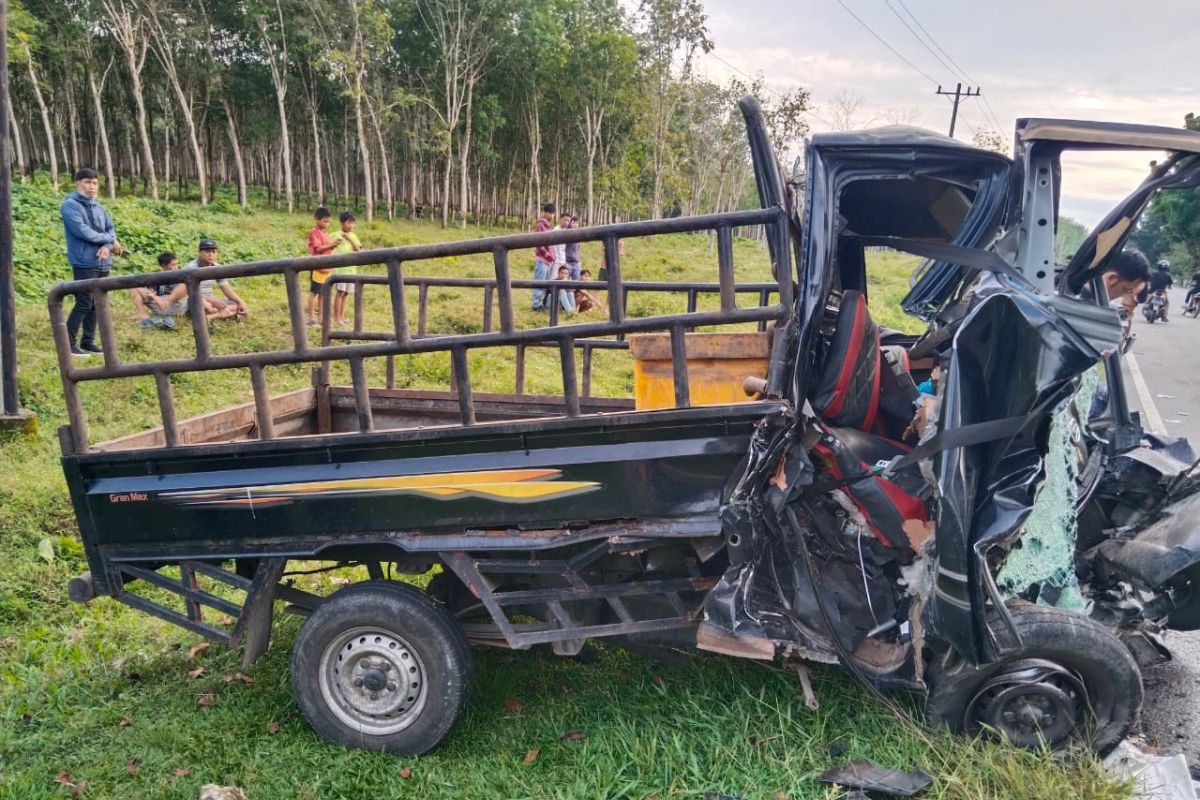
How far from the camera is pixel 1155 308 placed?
66.6ft

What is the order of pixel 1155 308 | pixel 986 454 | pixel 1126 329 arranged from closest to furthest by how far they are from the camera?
pixel 986 454
pixel 1126 329
pixel 1155 308

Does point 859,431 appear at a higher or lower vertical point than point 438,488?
higher

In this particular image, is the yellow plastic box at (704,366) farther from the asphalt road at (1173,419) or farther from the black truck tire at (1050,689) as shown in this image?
the asphalt road at (1173,419)

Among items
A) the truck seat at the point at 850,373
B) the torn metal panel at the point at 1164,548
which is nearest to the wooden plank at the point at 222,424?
the truck seat at the point at 850,373

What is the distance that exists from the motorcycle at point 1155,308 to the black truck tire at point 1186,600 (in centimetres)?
1964

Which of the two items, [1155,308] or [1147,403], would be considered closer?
[1147,403]

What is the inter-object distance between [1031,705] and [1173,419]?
7522 millimetres

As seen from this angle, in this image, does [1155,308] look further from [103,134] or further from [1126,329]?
[103,134]

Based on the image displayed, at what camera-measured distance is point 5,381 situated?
6.80m

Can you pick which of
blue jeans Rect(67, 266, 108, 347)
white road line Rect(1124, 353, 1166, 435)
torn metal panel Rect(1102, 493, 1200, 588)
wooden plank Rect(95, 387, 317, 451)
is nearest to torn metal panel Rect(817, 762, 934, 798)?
torn metal panel Rect(1102, 493, 1200, 588)

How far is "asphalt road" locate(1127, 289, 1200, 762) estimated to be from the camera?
3.65 metres

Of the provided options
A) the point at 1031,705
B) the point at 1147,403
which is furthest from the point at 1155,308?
the point at 1031,705

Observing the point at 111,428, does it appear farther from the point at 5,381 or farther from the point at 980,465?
the point at 980,465

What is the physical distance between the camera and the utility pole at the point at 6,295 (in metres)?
6.48
